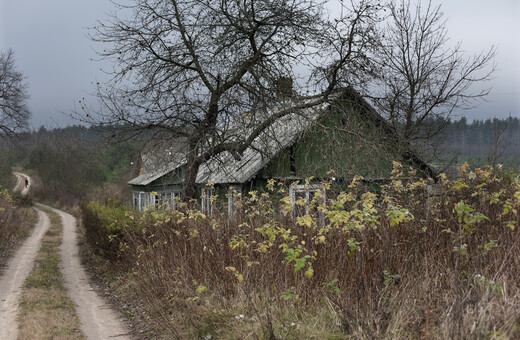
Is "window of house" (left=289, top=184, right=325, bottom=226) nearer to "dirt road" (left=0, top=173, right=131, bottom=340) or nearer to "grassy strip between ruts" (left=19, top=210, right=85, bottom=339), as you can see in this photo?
"dirt road" (left=0, top=173, right=131, bottom=340)

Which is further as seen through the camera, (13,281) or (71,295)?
(13,281)

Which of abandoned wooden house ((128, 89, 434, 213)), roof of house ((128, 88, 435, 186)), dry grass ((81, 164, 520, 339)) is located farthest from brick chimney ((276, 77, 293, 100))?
dry grass ((81, 164, 520, 339))

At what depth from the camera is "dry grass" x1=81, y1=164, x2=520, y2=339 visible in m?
4.43

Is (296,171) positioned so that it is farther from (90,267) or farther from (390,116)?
(90,267)

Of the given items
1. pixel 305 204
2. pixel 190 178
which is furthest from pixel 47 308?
pixel 190 178

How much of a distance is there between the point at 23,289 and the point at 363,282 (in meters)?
8.68

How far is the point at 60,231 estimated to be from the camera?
25016 mm

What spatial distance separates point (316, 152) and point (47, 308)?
8.71 metres

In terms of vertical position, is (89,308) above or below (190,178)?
below

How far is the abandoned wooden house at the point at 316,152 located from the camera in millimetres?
13852

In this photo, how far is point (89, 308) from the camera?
30.1ft

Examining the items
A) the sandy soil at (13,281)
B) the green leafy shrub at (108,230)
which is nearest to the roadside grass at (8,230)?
the sandy soil at (13,281)

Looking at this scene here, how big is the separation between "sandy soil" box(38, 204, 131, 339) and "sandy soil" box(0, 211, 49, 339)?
100 cm

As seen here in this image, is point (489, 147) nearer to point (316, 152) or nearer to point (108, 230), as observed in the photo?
point (316, 152)
